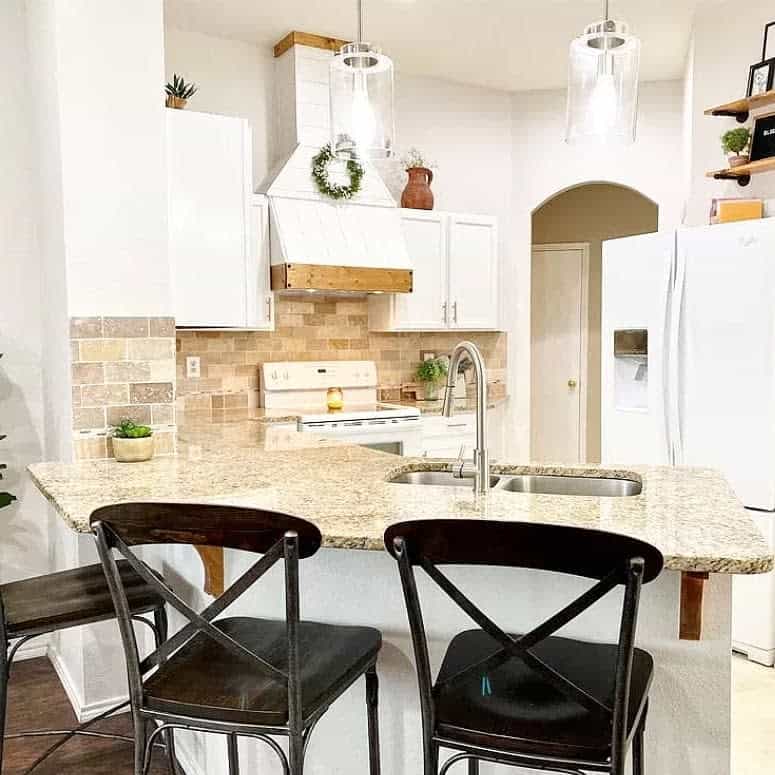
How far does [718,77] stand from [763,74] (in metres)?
0.33

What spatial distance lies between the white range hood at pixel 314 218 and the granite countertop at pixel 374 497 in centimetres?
191

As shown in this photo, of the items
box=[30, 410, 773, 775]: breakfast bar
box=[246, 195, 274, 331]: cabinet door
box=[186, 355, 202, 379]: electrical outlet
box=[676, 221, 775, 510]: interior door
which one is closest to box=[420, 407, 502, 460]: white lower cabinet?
box=[246, 195, 274, 331]: cabinet door

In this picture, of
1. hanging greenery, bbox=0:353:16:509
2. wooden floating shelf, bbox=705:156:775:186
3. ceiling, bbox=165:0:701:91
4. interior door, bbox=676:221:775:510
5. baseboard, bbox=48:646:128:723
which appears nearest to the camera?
baseboard, bbox=48:646:128:723

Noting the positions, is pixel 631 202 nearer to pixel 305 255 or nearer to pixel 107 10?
pixel 305 255

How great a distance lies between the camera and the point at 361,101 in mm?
2533

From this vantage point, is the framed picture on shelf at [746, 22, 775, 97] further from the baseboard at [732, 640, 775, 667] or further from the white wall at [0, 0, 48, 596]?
the white wall at [0, 0, 48, 596]

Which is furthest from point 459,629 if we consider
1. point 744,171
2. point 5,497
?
point 744,171

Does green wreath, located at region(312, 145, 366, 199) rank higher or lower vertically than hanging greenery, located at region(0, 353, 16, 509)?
higher

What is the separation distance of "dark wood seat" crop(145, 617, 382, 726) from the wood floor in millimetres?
1175

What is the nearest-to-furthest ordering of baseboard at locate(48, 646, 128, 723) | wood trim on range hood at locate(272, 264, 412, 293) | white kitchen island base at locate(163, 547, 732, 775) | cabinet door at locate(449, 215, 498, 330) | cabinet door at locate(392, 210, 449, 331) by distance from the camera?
white kitchen island base at locate(163, 547, 732, 775) < baseboard at locate(48, 646, 128, 723) < wood trim on range hood at locate(272, 264, 412, 293) < cabinet door at locate(392, 210, 449, 331) < cabinet door at locate(449, 215, 498, 330)

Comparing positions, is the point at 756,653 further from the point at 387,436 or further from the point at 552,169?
the point at 552,169

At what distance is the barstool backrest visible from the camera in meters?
1.56

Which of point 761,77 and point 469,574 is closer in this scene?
point 469,574

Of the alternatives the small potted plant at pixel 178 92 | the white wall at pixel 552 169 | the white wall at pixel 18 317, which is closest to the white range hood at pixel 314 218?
the small potted plant at pixel 178 92
